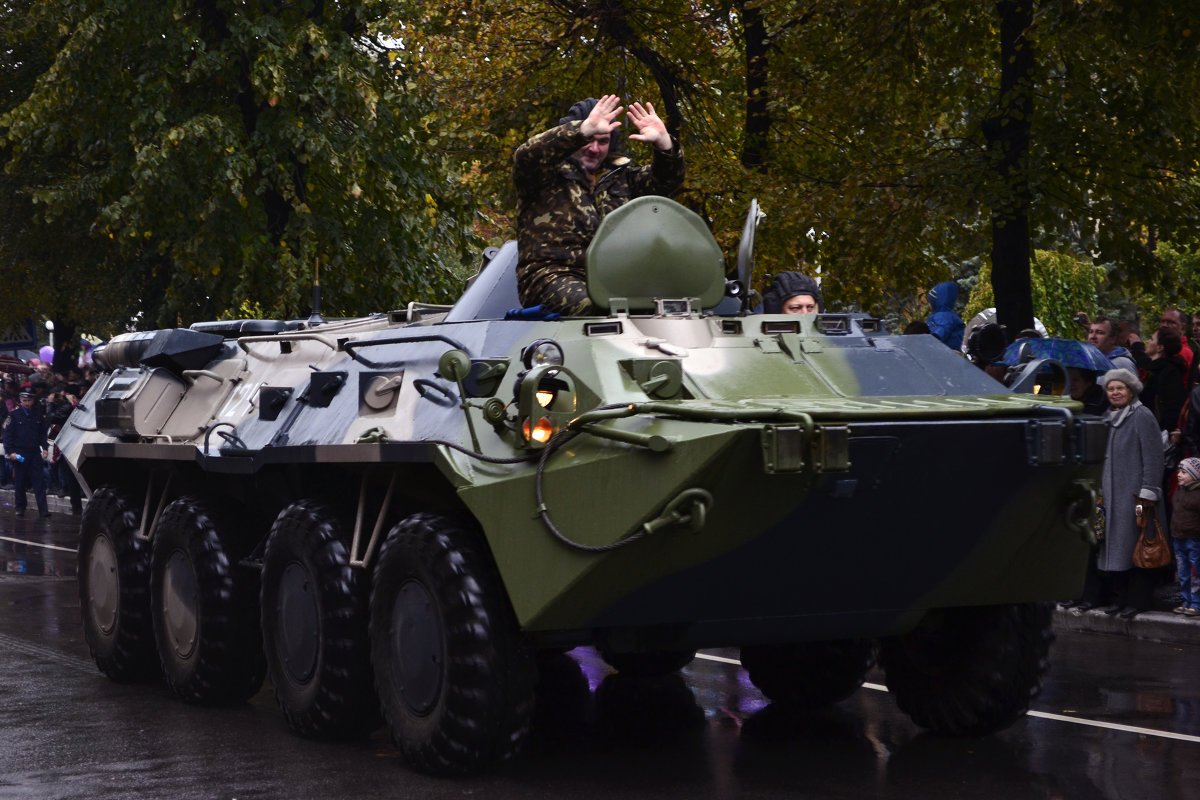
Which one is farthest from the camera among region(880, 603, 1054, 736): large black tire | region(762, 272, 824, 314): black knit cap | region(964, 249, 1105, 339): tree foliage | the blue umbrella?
region(964, 249, 1105, 339): tree foliage

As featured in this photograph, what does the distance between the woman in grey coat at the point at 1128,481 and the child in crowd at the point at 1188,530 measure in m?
0.19

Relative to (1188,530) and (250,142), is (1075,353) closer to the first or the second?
(1188,530)

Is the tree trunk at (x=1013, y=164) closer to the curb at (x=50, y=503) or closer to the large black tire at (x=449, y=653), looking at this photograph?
the large black tire at (x=449, y=653)

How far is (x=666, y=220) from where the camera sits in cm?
795

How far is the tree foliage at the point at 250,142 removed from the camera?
21.1 m

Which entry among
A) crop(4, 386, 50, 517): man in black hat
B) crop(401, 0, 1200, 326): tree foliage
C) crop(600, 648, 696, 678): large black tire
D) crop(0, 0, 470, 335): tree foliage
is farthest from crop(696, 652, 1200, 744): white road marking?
crop(4, 386, 50, 517): man in black hat

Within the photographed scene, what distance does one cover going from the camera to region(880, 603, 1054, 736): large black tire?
7.73 m

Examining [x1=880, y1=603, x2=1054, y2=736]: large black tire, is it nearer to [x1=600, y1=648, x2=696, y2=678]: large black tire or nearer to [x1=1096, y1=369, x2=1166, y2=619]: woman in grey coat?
[x1=600, y1=648, x2=696, y2=678]: large black tire

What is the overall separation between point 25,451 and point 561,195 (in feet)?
58.1

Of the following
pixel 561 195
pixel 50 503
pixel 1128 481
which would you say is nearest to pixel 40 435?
pixel 50 503

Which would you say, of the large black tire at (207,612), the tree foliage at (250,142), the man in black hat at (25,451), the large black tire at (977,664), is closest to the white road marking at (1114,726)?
the large black tire at (977,664)

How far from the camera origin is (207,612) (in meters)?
9.02

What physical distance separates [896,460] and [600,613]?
1.17m

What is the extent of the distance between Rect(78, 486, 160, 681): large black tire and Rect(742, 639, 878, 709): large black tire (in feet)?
10.5
